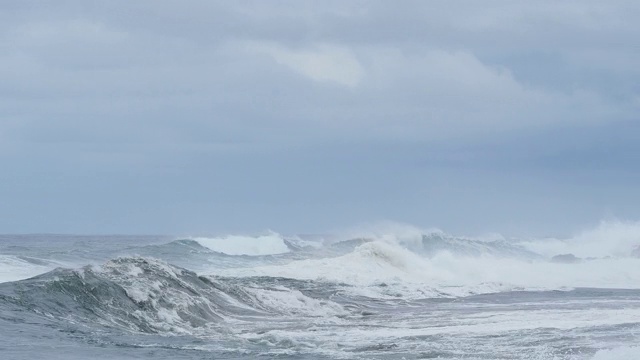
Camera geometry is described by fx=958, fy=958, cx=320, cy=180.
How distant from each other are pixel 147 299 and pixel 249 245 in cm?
4204

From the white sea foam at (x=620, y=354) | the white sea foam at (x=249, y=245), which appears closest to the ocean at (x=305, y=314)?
the white sea foam at (x=620, y=354)

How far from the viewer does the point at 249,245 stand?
6347 cm

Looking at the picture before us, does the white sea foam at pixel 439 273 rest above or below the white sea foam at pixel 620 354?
above

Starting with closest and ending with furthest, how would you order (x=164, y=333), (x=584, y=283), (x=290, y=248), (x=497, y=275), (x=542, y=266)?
1. (x=164, y=333)
2. (x=584, y=283)
3. (x=497, y=275)
4. (x=542, y=266)
5. (x=290, y=248)

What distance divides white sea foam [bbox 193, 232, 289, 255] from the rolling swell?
34036 millimetres

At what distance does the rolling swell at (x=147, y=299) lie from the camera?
764 inches

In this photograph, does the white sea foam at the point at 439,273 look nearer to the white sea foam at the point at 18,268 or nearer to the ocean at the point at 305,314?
the ocean at the point at 305,314

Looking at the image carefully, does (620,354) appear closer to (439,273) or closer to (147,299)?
(147,299)

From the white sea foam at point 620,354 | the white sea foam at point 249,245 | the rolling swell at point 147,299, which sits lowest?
the white sea foam at point 620,354

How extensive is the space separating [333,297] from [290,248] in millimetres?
37566

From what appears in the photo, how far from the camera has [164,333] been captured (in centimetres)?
1873

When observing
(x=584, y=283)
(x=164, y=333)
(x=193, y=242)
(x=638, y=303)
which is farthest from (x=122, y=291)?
(x=193, y=242)

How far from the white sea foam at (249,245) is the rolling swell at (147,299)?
3404cm

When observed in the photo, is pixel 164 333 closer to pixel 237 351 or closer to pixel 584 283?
pixel 237 351
